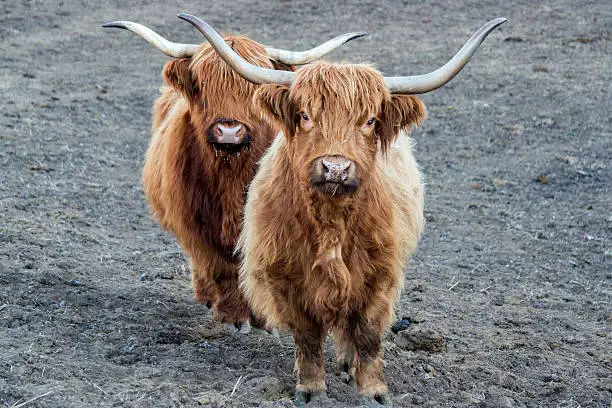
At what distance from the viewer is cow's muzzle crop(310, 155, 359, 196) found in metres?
3.57

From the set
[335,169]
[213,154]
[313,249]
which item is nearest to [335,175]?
[335,169]

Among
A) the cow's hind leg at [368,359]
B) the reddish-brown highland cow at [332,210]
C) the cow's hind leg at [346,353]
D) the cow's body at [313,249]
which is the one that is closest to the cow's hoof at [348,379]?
the cow's hind leg at [346,353]

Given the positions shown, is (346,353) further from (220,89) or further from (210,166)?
(220,89)

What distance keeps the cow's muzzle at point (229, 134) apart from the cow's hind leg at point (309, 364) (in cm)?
105

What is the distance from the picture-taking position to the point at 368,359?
413 cm

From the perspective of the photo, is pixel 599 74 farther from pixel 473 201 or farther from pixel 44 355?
pixel 44 355

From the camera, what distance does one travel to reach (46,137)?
829cm

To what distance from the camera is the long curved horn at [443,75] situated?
12.6 feet

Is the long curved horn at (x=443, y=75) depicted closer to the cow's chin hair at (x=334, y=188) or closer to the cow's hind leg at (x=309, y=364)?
the cow's chin hair at (x=334, y=188)

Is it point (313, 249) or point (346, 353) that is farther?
point (346, 353)

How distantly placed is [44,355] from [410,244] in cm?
180

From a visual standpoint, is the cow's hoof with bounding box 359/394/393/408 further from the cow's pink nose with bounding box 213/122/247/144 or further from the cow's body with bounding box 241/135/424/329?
the cow's pink nose with bounding box 213/122/247/144

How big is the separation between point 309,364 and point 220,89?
1.55 meters

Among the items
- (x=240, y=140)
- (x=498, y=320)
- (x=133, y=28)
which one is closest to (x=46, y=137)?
(x=133, y=28)
